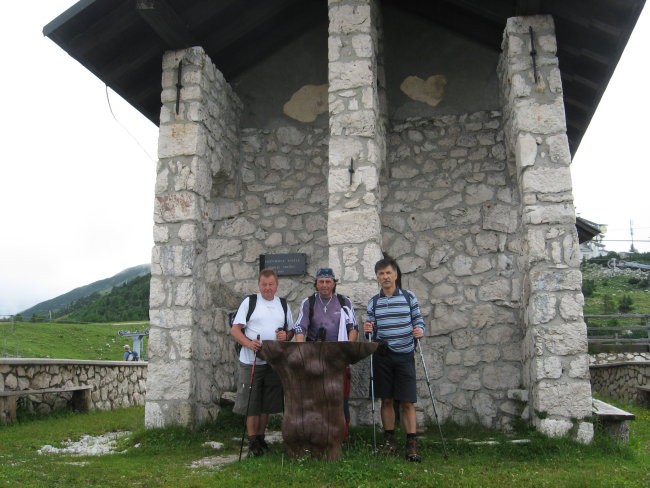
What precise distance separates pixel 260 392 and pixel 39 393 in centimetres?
525

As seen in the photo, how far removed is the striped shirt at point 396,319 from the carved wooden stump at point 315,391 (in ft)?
1.59

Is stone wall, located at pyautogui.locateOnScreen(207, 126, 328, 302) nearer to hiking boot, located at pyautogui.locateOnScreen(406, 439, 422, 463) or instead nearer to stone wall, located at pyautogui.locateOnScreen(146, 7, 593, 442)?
stone wall, located at pyautogui.locateOnScreen(146, 7, 593, 442)

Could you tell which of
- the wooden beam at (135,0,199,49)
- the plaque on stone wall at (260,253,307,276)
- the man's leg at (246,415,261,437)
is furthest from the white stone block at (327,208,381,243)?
the wooden beam at (135,0,199,49)

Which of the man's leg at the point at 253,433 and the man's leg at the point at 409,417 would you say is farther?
the man's leg at the point at 253,433

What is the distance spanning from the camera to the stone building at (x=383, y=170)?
17.7 feet

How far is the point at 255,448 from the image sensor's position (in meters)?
4.69

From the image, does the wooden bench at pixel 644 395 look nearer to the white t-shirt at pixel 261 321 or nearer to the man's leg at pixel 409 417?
the man's leg at pixel 409 417

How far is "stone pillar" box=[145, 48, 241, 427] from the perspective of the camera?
226 inches

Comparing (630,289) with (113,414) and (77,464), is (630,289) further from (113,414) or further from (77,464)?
(77,464)

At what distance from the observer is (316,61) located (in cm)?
728

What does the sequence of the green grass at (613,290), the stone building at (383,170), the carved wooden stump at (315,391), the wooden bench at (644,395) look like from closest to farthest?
the carved wooden stump at (315,391) → the stone building at (383,170) → the wooden bench at (644,395) → the green grass at (613,290)

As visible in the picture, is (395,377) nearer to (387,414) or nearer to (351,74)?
(387,414)

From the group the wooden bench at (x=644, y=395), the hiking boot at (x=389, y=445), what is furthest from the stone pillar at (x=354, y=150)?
the wooden bench at (x=644, y=395)

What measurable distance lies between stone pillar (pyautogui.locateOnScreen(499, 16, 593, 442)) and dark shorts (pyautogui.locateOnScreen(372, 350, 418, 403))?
3.99ft
